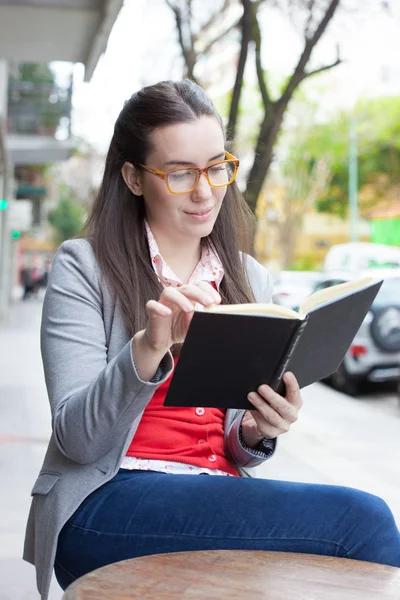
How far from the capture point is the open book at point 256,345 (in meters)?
1.70

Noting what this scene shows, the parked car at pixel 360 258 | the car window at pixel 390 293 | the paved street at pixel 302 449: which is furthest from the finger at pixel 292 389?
the parked car at pixel 360 258

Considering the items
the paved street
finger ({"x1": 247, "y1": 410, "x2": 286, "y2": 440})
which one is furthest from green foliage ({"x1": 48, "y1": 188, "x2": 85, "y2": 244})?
finger ({"x1": 247, "y1": 410, "x2": 286, "y2": 440})

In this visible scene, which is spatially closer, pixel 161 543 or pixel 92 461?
pixel 161 543

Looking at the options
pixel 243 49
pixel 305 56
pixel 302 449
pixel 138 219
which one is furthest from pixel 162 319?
pixel 243 49

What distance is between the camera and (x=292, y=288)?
1599 cm

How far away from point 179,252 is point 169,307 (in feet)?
1.91

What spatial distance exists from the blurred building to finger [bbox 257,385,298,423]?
20.1 ft

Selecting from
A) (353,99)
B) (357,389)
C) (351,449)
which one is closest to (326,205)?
(353,99)

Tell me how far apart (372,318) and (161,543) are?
8.05m

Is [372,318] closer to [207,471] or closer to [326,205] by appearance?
[207,471]

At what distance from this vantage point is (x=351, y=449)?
6.93 metres

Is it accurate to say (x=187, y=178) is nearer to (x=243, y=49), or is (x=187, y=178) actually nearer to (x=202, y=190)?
(x=202, y=190)

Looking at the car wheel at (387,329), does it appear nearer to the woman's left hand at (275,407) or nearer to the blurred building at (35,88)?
the blurred building at (35,88)

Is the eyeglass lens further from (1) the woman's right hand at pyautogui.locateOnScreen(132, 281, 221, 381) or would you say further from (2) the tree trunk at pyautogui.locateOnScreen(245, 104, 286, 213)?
(2) the tree trunk at pyautogui.locateOnScreen(245, 104, 286, 213)
